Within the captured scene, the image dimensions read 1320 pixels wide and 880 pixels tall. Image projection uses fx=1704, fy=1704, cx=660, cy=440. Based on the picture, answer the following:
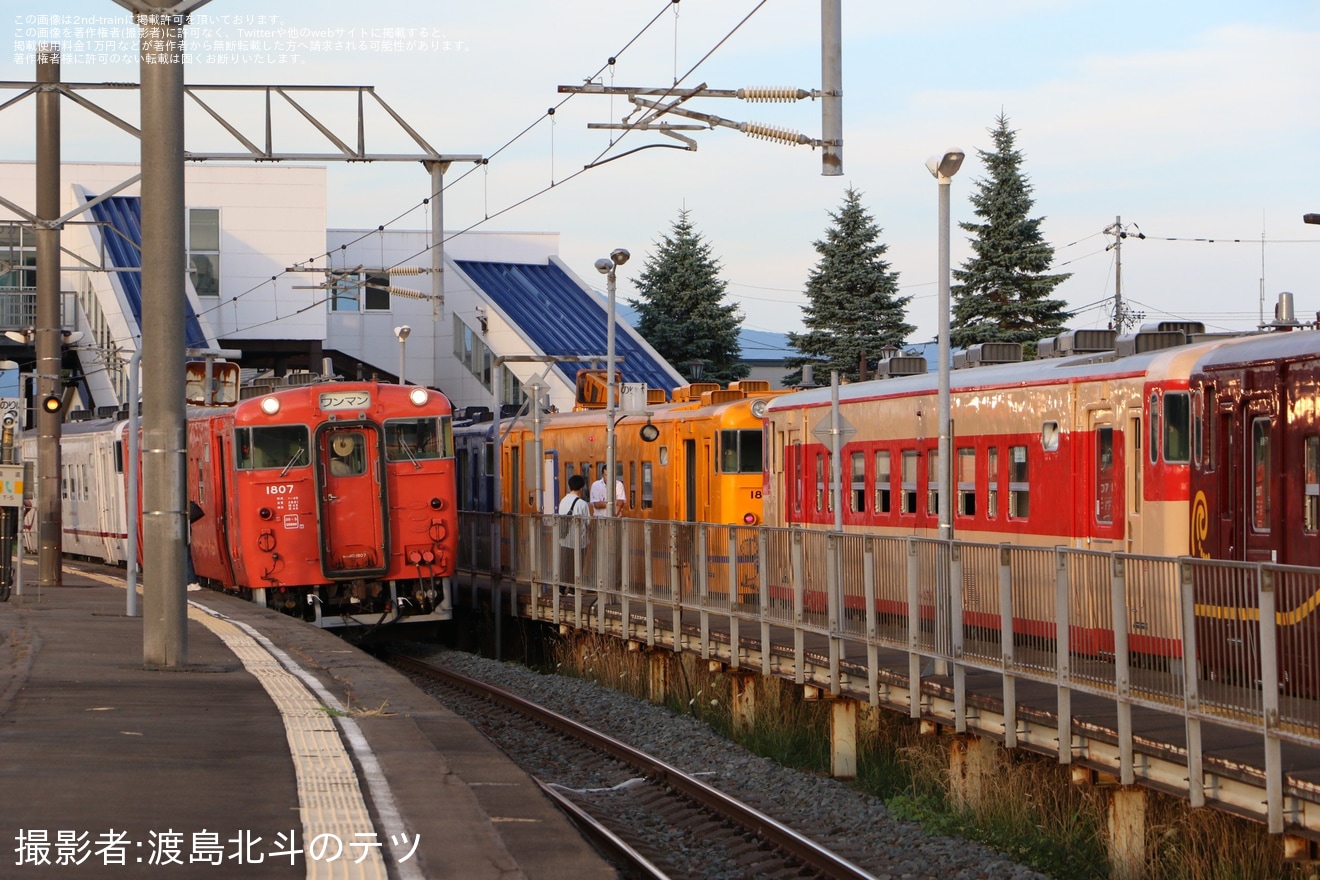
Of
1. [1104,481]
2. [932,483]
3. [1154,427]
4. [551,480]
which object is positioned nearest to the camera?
[1154,427]

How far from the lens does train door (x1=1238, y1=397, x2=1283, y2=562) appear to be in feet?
41.1

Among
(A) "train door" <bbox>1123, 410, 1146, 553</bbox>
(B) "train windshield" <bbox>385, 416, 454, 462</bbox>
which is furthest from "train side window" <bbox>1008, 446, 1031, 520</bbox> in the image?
(B) "train windshield" <bbox>385, 416, 454, 462</bbox>

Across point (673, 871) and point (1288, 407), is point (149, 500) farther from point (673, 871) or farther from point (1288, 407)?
point (1288, 407)

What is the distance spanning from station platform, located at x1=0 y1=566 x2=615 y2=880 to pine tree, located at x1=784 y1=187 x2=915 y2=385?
40.7 meters

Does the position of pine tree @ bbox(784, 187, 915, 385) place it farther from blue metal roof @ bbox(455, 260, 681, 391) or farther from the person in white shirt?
the person in white shirt

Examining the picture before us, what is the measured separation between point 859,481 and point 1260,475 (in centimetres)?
807

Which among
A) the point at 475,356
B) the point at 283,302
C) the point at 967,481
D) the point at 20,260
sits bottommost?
the point at 967,481

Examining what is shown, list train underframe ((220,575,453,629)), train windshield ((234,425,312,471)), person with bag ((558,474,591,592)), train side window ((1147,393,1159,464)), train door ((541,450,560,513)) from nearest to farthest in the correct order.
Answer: train side window ((1147,393,1159,464)) → person with bag ((558,474,591,592)) → train windshield ((234,425,312,471)) → train underframe ((220,575,453,629)) → train door ((541,450,560,513))

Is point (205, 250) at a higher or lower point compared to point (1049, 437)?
higher

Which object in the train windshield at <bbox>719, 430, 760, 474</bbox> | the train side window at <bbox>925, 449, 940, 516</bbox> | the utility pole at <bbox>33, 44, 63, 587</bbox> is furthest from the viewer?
the utility pole at <bbox>33, 44, 63, 587</bbox>

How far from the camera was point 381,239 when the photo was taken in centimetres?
6294

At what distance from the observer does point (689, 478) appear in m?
25.3

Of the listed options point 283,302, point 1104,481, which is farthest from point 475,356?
point 1104,481

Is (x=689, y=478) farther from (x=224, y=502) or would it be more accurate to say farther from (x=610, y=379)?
(x=224, y=502)
